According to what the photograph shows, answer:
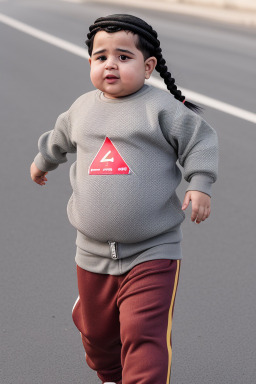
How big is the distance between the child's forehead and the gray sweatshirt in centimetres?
20

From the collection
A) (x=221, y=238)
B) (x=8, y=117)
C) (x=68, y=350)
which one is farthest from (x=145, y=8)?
(x=68, y=350)

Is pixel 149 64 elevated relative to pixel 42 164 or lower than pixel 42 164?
elevated

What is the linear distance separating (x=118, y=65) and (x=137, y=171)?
1.39ft

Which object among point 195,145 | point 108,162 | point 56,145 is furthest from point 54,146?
point 195,145

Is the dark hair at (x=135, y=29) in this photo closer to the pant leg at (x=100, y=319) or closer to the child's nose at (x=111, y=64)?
the child's nose at (x=111, y=64)

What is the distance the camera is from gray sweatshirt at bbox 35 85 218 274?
337 centimetres

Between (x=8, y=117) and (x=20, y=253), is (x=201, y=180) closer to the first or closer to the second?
(x=20, y=253)

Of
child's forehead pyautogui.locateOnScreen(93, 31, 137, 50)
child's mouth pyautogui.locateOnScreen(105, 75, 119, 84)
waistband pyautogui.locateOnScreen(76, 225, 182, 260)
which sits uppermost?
child's forehead pyautogui.locateOnScreen(93, 31, 137, 50)

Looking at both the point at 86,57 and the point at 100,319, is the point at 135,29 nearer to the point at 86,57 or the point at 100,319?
the point at 100,319

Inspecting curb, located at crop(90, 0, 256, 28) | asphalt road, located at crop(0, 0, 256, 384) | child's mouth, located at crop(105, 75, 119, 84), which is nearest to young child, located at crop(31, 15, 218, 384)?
child's mouth, located at crop(105, 75, 119, 84)

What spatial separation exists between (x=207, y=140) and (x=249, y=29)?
14.0 m

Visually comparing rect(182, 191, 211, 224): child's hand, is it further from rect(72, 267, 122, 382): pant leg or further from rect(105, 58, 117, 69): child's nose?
rect(105, 58, 117, 69): child's nose

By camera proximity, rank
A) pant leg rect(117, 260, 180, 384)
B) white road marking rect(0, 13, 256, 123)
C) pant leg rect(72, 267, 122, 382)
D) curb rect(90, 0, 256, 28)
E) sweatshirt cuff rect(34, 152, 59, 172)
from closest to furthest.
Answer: pant leg rect(117, 260, 180, 384)
pant leg rect(72, 267, 122, 382)
sweatshirt cuff rect(34, 152, 59, 172)
white road marking rect(0, 13, 256, 123)
curb rect(90, 0, 256, 28)

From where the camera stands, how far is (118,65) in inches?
135
